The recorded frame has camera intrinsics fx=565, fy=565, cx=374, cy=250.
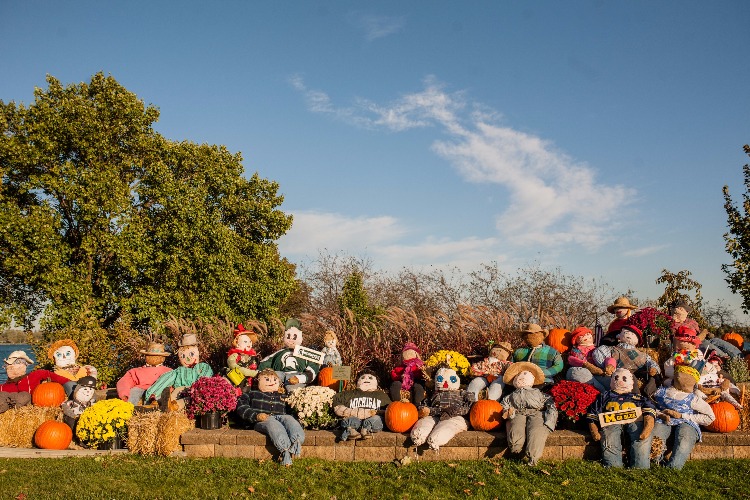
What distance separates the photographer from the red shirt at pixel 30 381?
323 inches

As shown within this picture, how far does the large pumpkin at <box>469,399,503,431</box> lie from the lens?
6.57 metres

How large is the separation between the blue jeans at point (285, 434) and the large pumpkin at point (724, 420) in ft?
15.6

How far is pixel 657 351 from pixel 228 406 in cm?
600

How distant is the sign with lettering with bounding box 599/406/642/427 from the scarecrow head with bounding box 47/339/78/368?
25.3 ft

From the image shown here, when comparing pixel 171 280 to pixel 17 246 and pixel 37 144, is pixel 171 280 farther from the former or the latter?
pixel 37 144

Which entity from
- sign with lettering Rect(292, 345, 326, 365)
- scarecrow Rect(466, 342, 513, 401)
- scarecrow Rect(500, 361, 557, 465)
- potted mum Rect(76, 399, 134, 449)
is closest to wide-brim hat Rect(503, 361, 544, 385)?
scarecrow Rect(500, 361, 557, 465)

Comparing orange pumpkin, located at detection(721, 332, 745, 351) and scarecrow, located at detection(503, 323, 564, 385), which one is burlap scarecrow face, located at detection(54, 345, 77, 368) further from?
orange pumpkin, located at detection(721, 332, 745, 351)

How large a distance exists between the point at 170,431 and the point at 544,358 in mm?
4879

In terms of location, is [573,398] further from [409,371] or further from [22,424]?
[22,424]

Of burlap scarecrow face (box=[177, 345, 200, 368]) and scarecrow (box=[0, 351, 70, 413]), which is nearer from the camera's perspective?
scarecrow (box=[0, 351, 70, 413])

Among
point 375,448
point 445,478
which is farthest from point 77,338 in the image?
point 445,478

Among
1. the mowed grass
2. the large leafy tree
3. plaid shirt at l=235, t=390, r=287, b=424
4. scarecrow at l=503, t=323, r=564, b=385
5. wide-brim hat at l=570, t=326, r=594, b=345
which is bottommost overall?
the mowed grass

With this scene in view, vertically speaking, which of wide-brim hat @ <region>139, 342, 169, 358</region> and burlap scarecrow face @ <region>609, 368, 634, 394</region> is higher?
wide-brim hat @ <region>139, 342, 169, 358</region>

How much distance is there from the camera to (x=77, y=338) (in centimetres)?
1014
